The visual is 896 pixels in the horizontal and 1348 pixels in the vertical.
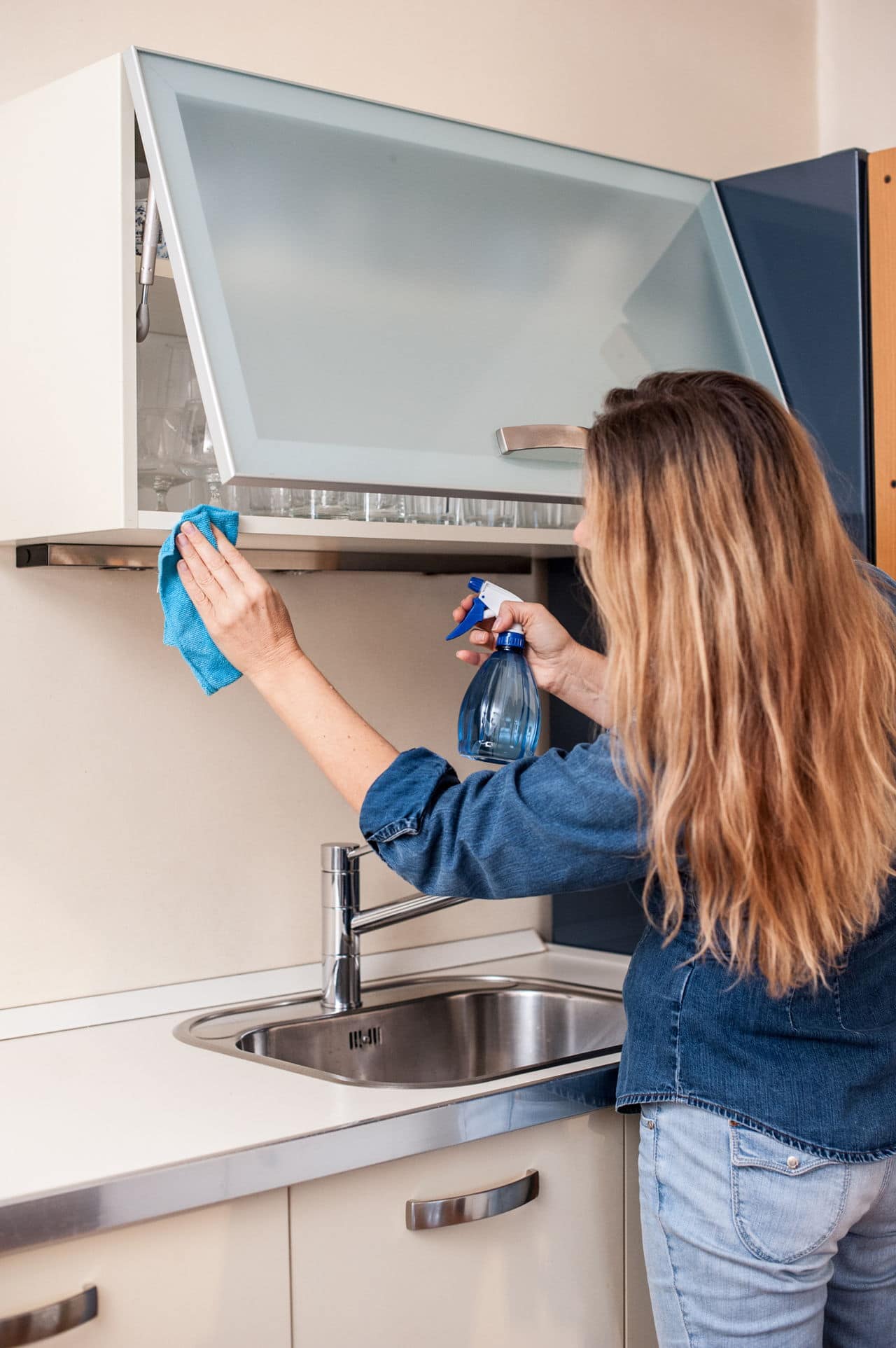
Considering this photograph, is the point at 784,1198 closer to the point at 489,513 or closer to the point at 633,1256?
the point at 633,1256

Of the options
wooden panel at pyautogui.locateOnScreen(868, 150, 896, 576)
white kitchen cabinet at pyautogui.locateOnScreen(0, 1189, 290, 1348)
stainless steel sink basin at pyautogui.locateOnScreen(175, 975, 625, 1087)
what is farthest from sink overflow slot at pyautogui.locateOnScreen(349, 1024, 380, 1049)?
wooden panel at pyautogui.locateOnScreen(868, 150, 896, 576)

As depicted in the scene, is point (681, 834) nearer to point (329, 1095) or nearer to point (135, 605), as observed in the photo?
point (329, 1095)

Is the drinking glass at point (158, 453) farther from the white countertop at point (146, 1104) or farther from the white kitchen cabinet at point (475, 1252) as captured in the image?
the white kitchen cabinet at point (475, 1252)

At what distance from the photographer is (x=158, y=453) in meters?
1.34

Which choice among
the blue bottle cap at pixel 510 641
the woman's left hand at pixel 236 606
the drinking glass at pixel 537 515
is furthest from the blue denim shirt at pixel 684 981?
the drinking glass at pixel 537 515

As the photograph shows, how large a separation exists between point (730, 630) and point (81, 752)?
91cm

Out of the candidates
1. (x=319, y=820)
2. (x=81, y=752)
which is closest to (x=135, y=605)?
(x=81, y=752)

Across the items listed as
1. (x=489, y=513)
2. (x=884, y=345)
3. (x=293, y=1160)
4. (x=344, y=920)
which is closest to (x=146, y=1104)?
(x=293, y=1160)

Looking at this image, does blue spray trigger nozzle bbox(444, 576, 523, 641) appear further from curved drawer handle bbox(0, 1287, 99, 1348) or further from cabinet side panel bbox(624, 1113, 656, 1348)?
curved drawer handle bbox(0, 1287, 99, 1348)

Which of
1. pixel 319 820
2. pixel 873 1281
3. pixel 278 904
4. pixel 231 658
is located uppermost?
pixel 231 658

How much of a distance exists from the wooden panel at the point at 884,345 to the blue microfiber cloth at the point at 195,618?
0.83 m

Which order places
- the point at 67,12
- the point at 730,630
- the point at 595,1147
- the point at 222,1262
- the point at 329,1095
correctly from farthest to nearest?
the point at 67,12
the point at 595,1147
the point at 329,1095
the point at 222,1262
the point at 730,630

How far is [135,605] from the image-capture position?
1.61 meters

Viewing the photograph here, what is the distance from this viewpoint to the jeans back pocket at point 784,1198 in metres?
1.06
